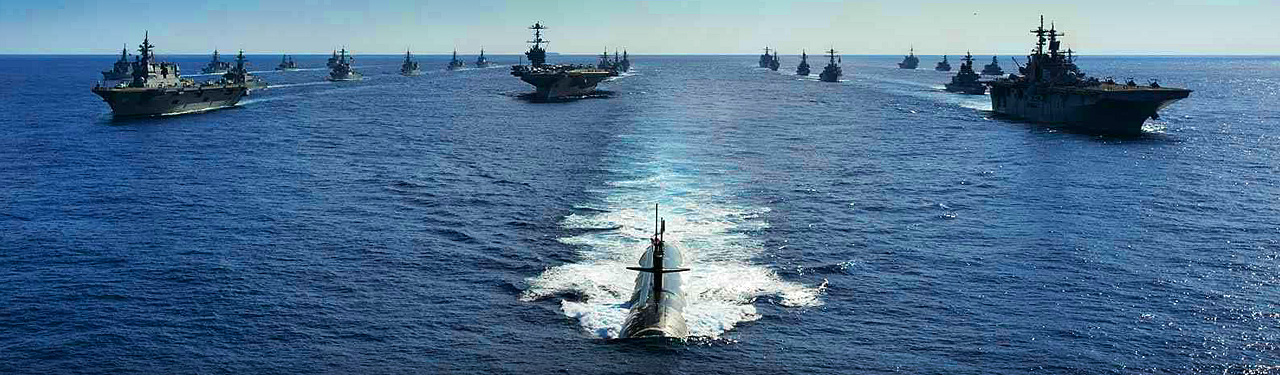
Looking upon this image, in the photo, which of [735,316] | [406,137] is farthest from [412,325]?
[406,137]

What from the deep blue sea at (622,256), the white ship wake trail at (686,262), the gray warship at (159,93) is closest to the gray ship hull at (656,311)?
the white ship wake trail at (686,262)

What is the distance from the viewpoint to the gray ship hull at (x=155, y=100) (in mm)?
151125

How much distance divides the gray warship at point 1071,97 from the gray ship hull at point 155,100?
129756mm

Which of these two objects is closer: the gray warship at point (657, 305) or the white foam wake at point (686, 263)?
the gray warship at point (657, 305)

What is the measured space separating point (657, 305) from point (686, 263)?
12832 mm

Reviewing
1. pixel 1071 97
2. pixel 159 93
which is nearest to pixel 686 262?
pixel 1071 97

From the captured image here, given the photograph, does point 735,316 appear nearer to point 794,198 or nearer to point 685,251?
point 685,251

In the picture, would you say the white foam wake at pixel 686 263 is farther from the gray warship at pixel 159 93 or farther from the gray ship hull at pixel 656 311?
the gray warship at pixel 159 93

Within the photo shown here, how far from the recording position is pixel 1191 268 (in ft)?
195

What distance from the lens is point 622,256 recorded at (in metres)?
61.7

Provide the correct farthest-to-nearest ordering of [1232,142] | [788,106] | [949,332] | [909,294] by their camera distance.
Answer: [788,106] < [1232,142] < [909,294] < [949,332]

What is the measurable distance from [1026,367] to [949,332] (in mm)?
A: 4969

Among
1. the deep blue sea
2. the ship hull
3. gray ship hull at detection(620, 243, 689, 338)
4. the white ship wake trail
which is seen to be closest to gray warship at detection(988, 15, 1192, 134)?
the ship hull

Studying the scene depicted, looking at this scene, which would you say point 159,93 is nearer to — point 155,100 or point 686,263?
point 155,100
